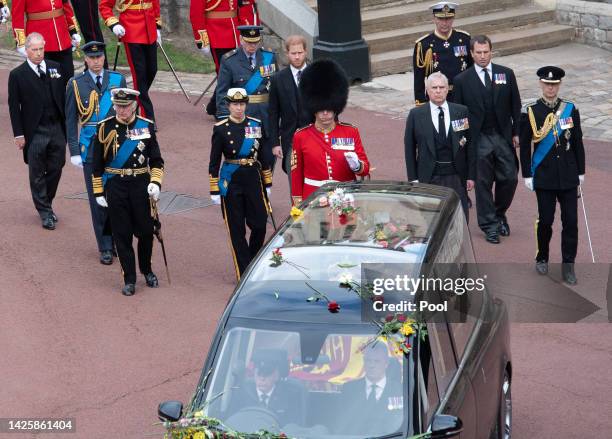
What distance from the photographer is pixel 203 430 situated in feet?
19.6

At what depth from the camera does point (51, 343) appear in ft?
31.1

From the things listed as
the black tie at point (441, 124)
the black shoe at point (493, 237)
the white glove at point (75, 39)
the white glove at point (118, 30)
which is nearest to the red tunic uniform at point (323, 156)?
the black tie at point (441, 124)

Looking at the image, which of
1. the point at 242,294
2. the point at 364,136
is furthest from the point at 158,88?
the point at 242,294

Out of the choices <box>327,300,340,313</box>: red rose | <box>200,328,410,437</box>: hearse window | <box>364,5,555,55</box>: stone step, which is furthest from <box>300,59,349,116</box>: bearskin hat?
<box>364,5,555,55</box>: stone step

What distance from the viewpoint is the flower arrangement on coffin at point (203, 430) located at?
19.4 feet

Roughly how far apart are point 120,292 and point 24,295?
81cm

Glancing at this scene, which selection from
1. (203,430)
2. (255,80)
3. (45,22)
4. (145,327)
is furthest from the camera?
(45,22)

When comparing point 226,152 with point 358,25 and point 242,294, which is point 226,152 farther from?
point 358,25

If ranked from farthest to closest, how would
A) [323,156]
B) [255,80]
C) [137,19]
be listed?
[137,19] < [255,80] < [323,156]

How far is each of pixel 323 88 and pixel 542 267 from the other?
245 centimetres

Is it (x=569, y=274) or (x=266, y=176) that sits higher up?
(x=266, y=176)

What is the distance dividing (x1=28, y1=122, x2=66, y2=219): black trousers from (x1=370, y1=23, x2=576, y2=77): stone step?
6369mm

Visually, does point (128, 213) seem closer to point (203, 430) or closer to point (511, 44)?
point (203, 430)

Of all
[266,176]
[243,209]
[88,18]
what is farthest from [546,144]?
[88,18]
